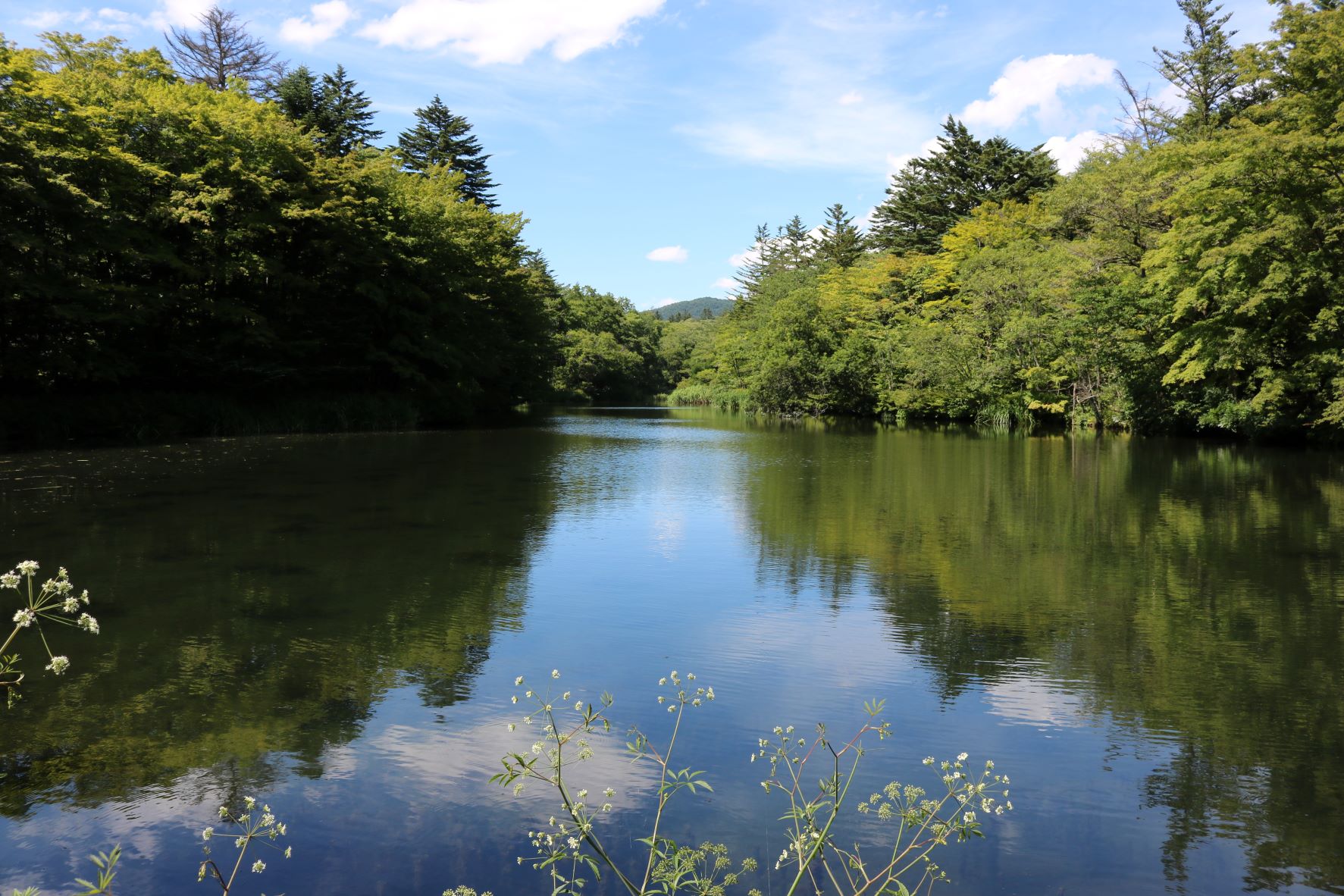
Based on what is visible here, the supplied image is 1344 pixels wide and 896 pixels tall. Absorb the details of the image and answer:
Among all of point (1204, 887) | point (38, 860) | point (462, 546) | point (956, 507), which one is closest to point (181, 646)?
point (38, 860)

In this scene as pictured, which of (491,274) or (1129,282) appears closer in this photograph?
(1129,282)

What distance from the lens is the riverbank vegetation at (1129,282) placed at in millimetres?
21500

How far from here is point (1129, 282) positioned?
28.2 m

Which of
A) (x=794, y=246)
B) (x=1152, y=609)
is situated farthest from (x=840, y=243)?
(x=1152, y=609)

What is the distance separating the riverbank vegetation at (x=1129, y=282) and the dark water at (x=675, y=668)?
1221cm

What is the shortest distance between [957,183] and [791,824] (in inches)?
2023

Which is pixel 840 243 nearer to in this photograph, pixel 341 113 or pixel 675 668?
pixel 341 113

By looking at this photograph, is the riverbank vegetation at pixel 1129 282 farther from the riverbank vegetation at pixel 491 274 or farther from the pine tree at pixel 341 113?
the pine tree at pixel 341 113

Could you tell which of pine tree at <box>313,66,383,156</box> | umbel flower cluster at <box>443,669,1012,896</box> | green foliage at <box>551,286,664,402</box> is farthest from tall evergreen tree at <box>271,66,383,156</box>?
umbel flower cluster at <box>443,669,1012,896</box>

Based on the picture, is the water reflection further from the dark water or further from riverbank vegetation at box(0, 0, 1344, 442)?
riverbank vegetation at box(0, 0, 1344, 442)

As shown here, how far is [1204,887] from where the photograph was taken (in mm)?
3066

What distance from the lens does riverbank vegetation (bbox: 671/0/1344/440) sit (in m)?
21.5

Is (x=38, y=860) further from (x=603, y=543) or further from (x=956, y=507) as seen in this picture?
(x=956, y=507)

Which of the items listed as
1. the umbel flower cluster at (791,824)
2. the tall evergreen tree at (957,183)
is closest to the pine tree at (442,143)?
the tall evergreen tree at (957,183)
